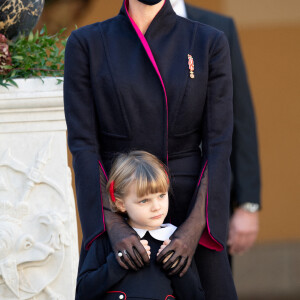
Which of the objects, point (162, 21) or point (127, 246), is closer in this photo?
point (127, 246)

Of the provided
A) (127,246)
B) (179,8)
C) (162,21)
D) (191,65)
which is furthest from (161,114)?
(179,8)

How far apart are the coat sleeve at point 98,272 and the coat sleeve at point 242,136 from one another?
1.68ft

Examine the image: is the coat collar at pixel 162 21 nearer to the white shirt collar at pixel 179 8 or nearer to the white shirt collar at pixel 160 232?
the white shirt collar at pixel 179 8

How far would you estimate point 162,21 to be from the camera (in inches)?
96.1

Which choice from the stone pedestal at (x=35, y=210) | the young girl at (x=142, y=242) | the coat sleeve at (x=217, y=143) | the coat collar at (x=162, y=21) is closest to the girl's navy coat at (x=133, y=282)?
the young girl at (x=142, y=242)

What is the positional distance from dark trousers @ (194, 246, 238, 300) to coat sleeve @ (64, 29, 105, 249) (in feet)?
0.99

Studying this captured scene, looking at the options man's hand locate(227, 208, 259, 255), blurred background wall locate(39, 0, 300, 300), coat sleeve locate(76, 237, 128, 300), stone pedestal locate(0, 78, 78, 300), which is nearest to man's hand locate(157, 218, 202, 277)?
coat sleeve locate(76, 237, 128, 300)

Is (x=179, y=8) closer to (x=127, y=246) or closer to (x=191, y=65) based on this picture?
(x=191, y=65)

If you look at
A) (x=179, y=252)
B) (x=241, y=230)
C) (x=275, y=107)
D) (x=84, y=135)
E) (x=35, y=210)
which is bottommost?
(x=275, y=107)

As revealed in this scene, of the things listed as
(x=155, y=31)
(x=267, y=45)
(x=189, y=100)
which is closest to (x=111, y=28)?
(x=155, y=31)

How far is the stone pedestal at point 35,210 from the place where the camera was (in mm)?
3621

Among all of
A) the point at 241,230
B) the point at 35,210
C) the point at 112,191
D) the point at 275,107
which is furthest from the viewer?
the point at 275,107

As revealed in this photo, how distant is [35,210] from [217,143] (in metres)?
1.43

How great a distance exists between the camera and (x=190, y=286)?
2330mm
